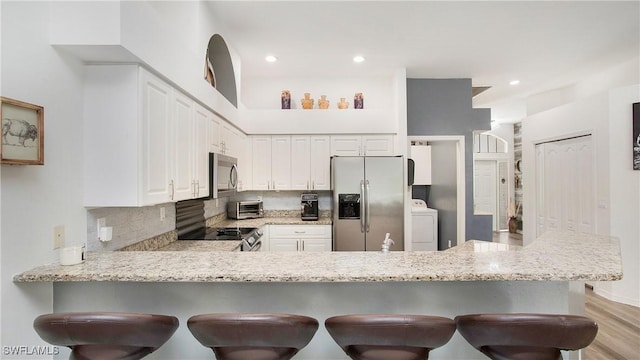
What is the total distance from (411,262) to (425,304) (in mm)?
250

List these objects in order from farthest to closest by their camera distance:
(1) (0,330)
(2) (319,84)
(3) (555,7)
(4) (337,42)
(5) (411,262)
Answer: (2) (319,84)
(4) (337,42)
(3) (555,7)
(5) (411,262)
(1) (0,330)

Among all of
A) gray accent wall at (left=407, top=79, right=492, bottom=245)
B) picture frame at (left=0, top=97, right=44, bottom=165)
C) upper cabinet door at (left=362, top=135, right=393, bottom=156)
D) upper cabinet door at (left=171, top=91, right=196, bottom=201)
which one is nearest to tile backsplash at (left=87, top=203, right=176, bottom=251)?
upper cabinet door at (left=171, top=91, right=196, bottom=201)

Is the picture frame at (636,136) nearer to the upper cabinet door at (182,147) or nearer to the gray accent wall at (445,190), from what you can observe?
the gray accent wall at (445,190)

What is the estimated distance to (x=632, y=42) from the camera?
11.6 ft

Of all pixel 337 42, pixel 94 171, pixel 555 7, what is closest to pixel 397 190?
pixel 337 42

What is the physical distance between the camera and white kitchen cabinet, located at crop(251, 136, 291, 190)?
440 cm

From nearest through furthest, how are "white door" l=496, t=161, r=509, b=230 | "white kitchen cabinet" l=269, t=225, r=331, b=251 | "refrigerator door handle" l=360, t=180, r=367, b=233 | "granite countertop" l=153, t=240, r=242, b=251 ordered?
1. "granite countertop" l=153, t=240, r=242, b=251
2. "refrigerator door handle" l=360, t=180, r=367, b=233
3. "white kitchen cabinet" l=269, t=225, r=331, b=251
4. "white door" l=496, t=161, r=509, b=230

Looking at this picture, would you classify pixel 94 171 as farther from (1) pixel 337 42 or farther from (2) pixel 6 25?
(1) pixel 337 42

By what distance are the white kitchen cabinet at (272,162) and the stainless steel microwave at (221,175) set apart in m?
0.97

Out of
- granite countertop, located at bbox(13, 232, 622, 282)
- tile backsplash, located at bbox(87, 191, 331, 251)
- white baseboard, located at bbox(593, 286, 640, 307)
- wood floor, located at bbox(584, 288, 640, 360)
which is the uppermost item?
tile backsplash, located at bbox(87, 191, 331, 251)

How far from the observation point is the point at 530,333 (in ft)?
3.69

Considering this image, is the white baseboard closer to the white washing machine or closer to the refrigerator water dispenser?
the white washing machine

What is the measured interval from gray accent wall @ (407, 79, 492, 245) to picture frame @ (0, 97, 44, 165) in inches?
162

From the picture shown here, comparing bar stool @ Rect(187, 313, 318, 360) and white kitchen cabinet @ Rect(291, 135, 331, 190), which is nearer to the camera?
bar stool @ Rect(187, 313, 318, 360)
